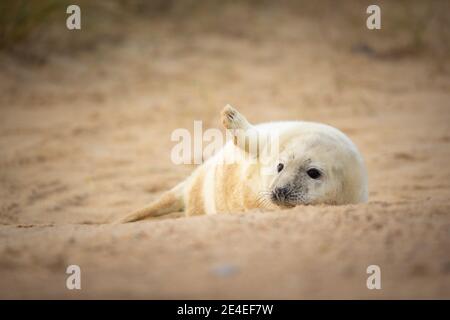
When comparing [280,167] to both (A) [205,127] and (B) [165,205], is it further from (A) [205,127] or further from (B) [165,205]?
(A) [205,127]

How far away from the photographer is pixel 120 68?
9.31 metres

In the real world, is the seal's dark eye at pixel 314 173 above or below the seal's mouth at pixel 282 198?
above

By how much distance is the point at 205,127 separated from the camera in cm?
748

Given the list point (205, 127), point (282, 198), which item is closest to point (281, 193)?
point (282, 198)

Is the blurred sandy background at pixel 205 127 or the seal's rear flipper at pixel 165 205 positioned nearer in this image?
the blurred sandy background at pixel 205 127

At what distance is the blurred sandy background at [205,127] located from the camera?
2891 millimetres

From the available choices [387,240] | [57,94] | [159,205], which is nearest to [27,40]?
[57,94]

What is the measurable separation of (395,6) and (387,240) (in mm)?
8637

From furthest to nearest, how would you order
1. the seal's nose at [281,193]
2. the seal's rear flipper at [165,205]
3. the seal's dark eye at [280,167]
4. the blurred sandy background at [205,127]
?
the seal's rear flipper at [165,205], the seal's dark eye at [280,167], the seal's nose at [281,193], the blurred sandy background at [205,127]

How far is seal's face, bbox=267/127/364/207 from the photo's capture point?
3941 millimetres

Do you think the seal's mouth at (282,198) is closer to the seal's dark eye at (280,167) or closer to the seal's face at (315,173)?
the seal's face at (315,173)

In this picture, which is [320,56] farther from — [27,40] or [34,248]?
[34,248]

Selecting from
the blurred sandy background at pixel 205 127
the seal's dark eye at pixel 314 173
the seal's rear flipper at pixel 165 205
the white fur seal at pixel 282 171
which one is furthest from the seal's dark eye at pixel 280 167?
the seal's rear flipper at pixel 165 205

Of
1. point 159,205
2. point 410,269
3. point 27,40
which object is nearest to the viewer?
point 410,269
